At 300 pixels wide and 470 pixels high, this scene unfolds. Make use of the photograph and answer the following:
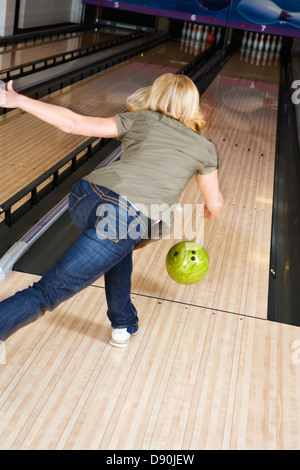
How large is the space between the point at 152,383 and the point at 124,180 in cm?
80

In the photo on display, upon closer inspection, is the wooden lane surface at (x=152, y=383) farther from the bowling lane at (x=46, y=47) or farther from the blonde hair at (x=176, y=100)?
the bowling lane at (x=46, y=47)

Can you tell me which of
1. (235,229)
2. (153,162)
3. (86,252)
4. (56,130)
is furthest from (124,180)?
(56,130)

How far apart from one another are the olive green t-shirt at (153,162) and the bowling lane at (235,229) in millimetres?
1006

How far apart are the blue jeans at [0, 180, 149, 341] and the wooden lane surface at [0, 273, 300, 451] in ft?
1.28

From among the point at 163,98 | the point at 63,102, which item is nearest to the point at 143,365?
the point at 163,98

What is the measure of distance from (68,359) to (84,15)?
11.2m

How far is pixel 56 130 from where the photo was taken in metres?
4.69

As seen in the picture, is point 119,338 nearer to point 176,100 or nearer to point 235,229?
point 176,100

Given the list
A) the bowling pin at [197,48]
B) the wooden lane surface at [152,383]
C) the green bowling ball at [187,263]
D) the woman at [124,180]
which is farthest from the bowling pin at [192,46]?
the woman at [124,180]

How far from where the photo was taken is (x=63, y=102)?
561cm

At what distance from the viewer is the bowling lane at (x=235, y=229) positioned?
104 inches
